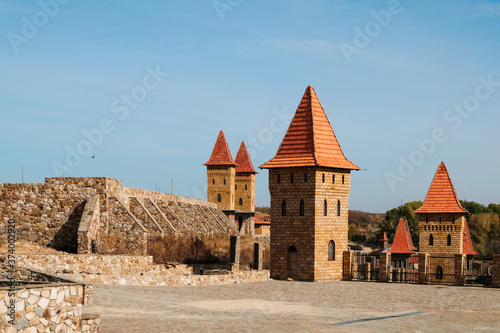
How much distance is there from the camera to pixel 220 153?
7619cm

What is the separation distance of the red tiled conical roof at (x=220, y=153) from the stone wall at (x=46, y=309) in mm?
63822

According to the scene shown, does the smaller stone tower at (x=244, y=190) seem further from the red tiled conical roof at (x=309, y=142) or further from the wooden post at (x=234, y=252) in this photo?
the wooden post at (x=234, y=252)

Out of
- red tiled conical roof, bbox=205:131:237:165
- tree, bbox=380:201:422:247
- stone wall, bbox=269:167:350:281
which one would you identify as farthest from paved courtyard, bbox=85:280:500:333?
tree, bbox=380:201:422:247

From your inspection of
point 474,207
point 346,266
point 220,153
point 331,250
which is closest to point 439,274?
point 346,266

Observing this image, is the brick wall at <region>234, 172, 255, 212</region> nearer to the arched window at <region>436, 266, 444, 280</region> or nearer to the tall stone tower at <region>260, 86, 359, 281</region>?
the arched window at <region>436, 266, 444, 280</region>

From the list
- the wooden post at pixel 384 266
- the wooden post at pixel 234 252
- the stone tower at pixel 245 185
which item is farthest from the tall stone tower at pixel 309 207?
the stone tower at pixel 245 185

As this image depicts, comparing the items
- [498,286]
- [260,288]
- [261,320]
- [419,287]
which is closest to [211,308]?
[261,320]

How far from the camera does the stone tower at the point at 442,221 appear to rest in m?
45.2

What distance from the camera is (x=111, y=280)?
20.1 m

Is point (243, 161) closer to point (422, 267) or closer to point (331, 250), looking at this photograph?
point (331, 250)

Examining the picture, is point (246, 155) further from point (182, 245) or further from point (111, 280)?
point (111, 280)

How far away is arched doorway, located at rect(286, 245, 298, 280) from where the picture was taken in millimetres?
28061

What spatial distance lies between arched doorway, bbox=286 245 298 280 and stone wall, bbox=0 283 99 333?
16752 millimetres

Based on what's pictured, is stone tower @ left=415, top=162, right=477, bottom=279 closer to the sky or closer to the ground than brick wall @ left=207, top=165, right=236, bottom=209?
closer to the ground
